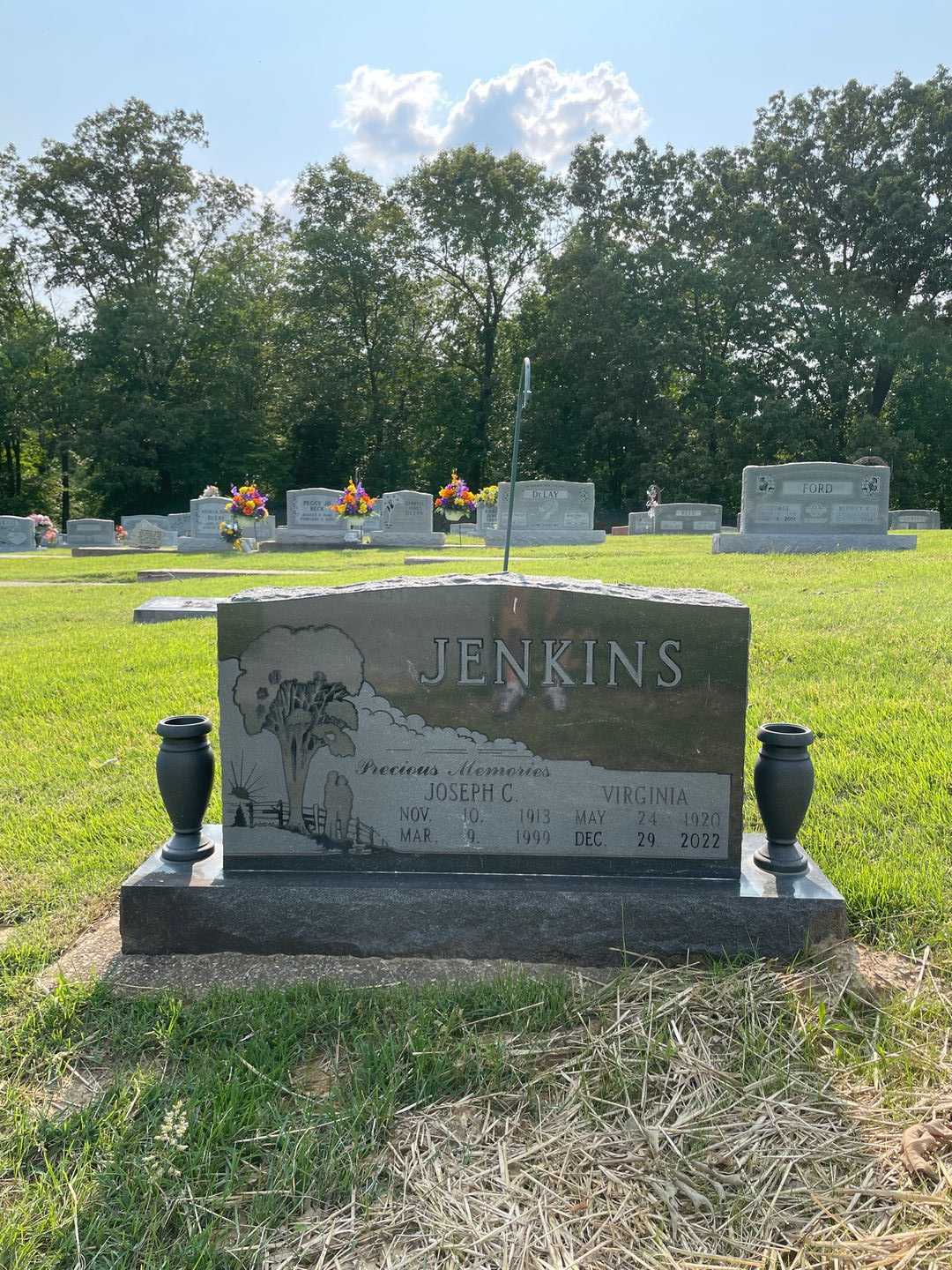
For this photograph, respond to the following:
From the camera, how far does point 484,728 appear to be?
9.27ft

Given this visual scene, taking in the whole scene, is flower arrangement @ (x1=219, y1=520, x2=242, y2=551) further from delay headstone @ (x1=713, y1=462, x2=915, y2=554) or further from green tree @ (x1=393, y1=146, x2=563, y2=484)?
green tree @ (x1=393, y1=146, x2=563, y2=484)

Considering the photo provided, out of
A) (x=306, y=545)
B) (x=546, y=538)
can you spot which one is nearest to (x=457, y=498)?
(x=546, y=538)

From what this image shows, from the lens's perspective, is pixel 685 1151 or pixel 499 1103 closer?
pixel 685 1151

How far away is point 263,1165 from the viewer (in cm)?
192

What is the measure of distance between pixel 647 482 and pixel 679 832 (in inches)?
1335

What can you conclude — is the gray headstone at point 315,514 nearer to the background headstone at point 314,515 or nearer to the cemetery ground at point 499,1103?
the background headstone at point 314,515

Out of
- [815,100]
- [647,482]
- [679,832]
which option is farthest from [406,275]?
[679,832]

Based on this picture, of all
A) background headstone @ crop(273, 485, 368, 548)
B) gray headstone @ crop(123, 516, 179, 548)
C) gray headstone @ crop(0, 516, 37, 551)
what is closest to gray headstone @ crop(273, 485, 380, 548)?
background headstone @ crop(273, 485, 368, 548)

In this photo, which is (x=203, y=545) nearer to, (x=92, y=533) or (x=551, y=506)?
(x=92, y=533)

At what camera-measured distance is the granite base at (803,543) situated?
543 inches

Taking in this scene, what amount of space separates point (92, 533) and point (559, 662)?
28.0 metres

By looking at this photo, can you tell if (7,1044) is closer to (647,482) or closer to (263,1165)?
(263,1165)

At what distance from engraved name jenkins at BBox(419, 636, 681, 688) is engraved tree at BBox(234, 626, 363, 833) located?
0.30m

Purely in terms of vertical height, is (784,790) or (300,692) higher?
(300,692)
